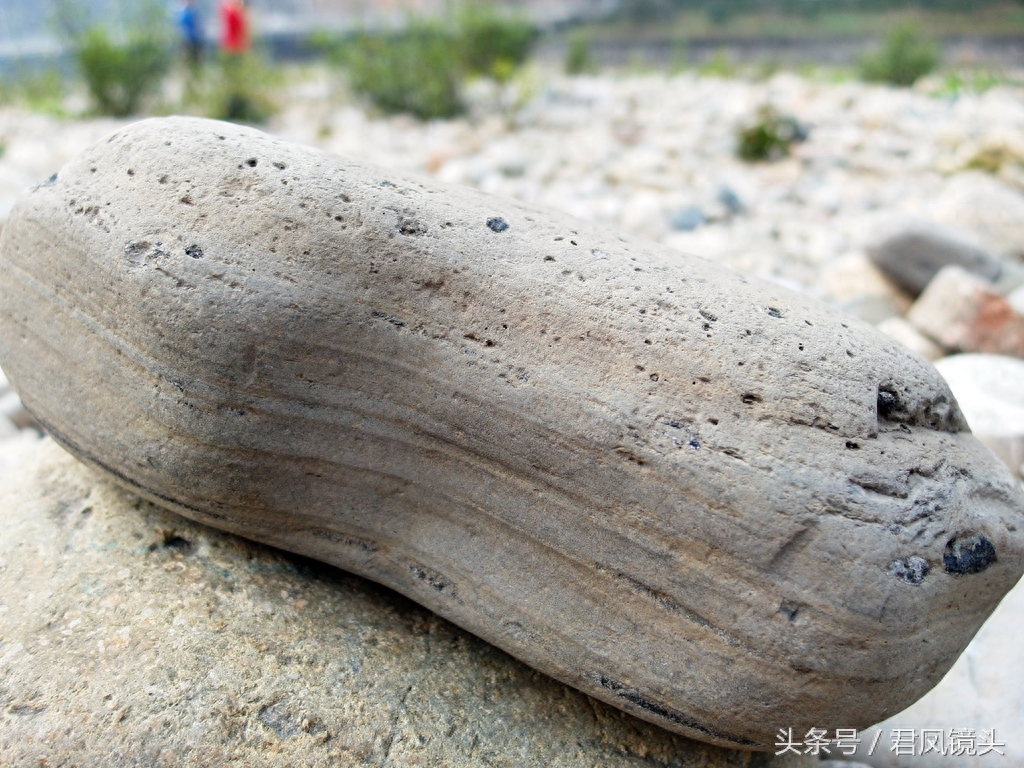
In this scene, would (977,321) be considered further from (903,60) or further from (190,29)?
(190,29)

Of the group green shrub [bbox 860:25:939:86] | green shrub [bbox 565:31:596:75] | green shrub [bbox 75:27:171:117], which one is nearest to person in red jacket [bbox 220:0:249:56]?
green shrub [bbox 75:27:171:117]

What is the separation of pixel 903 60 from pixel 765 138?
187 inches

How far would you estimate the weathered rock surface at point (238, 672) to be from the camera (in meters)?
1.43

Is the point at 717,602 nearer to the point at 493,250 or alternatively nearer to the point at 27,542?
the point at 493,250

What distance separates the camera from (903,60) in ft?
31.9

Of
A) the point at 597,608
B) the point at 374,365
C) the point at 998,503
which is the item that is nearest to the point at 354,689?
the point at 597,608

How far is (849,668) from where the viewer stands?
1.38 meters

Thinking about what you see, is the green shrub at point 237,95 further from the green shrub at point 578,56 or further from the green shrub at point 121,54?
the green shrub at point 578,56

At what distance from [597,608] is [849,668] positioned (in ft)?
1.41

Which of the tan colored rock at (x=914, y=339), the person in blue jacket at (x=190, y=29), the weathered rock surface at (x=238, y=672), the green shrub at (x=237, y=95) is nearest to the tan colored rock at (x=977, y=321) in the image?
the tan colored rock at (x=914, y=339)

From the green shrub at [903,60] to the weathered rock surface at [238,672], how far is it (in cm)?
998

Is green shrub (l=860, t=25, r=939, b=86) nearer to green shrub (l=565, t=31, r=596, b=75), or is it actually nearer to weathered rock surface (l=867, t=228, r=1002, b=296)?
green shrub (l=565, t=31, r=596, b=75)

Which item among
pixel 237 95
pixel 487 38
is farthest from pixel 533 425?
pixel 487 38

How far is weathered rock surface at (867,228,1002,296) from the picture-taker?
3.73m
